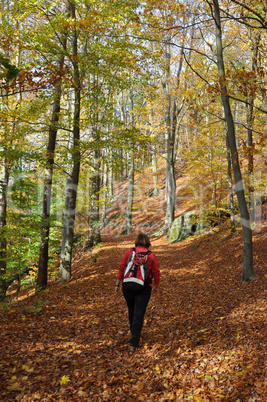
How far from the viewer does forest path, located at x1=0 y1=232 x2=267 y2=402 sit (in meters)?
3.25

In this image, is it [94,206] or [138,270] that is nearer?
[138,270]

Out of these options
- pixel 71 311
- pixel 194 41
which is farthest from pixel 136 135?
pixel 194 41

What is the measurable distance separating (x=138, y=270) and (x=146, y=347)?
1.39 meters

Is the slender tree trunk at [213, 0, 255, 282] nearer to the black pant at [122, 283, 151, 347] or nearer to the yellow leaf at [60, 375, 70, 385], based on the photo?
the black pant at [122, 283, 151, 347]

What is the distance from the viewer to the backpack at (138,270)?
4.11 m

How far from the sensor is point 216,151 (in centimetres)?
1273

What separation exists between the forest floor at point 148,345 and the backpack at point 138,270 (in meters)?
1.18

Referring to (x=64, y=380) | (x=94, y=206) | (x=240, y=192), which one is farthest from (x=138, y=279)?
(x=94, y=206)

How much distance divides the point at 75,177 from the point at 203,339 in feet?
22.0

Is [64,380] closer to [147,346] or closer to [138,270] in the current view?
[147,346]

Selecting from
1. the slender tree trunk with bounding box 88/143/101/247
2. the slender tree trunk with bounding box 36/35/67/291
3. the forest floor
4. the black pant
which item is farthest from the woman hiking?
the slender tree trunk with bounding box 88/143/101/247

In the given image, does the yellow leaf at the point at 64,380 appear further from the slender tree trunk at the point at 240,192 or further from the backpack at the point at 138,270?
the slender tree trunk at the point at 240,192

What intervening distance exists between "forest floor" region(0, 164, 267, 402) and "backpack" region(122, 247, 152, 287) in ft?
3.88

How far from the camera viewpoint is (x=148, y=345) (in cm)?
452
